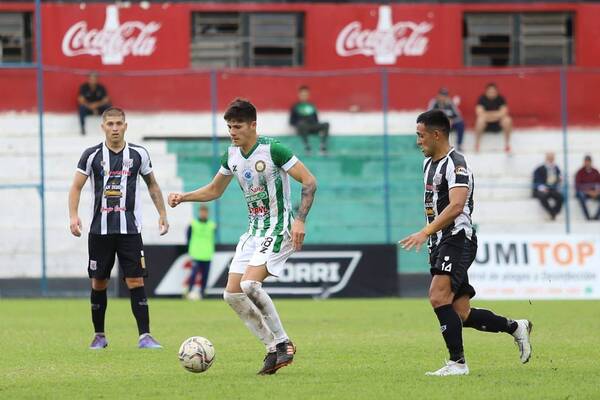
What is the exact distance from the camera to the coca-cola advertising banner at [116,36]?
3000 centimetres

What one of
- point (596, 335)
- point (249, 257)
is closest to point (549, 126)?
point (596, 335)

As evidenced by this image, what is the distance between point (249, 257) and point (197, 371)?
0.97m

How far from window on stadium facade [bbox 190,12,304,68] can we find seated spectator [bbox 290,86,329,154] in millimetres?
2417

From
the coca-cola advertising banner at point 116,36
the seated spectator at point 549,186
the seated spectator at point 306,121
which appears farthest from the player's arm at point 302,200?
the coca-cola advertising banner at point 116,36

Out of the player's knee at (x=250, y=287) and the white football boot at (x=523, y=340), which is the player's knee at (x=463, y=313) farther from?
the player's knee at (x=250, y=287)

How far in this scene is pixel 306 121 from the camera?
2788cm

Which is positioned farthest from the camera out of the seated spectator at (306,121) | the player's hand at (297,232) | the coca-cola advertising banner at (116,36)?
the coca-cola advertising banner at (116,36)

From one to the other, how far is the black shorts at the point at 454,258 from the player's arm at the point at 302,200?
3.31ft

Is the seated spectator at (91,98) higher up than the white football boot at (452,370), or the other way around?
the seated spectator at (91,98)

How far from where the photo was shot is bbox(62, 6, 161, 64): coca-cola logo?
30000 mm

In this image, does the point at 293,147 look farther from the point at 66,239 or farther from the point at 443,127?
the point at 443,127

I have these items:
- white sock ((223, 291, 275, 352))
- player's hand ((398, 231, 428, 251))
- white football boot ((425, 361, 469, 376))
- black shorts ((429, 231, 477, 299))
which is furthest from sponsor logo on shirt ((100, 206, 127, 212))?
player's hand ((398, 231, 428, 251))

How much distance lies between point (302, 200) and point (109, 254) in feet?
10.2

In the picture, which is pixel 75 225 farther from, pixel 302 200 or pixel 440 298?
pixel 440 298
